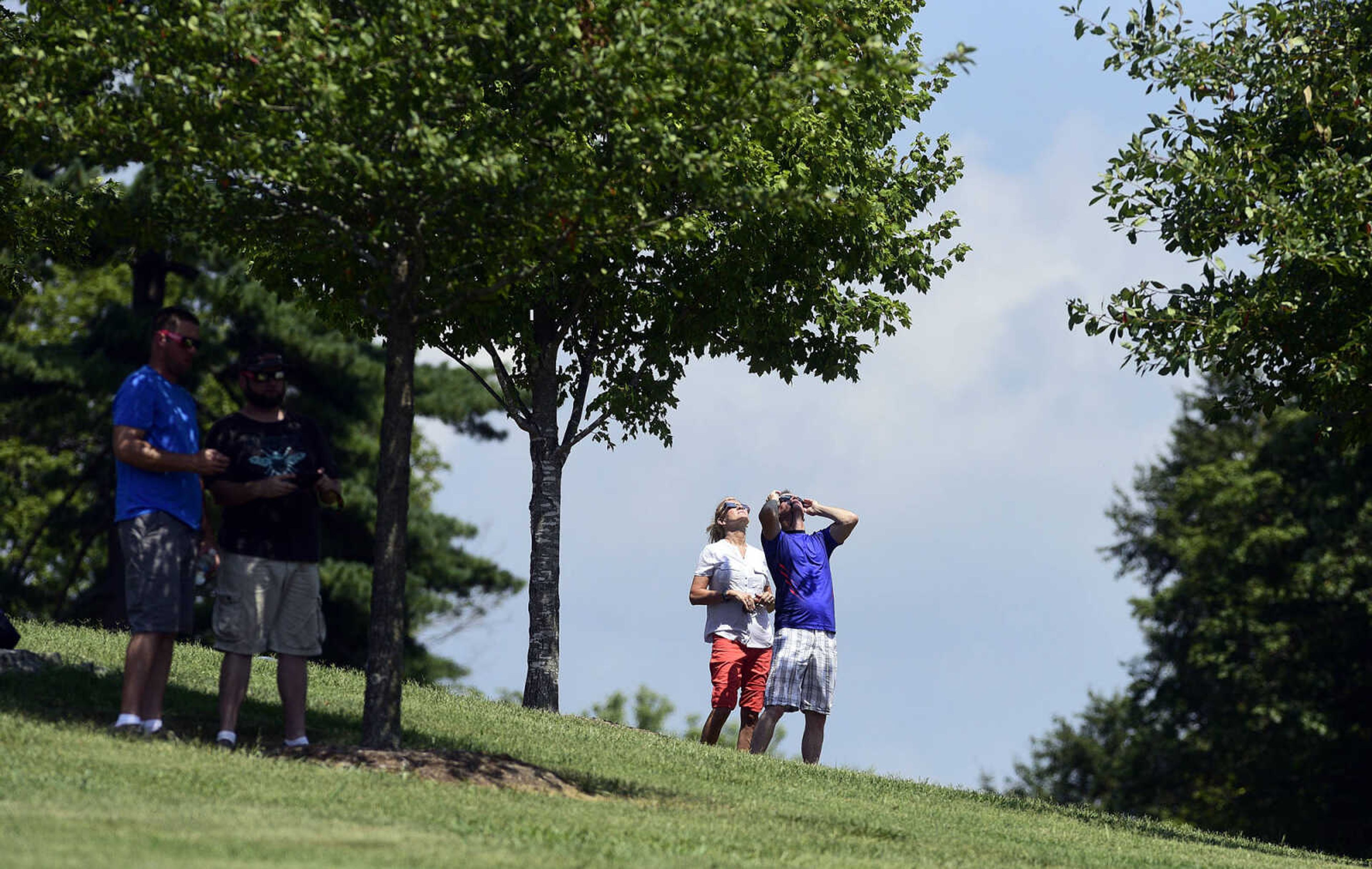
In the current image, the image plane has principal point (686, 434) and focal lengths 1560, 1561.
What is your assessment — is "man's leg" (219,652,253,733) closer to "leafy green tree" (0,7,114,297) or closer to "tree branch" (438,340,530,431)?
"leafy green tree" (0,7,114,297)

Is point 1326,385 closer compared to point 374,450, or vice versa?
point 1326,385

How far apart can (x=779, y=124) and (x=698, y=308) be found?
636 centimetres

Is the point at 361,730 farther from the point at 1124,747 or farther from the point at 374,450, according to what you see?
the point at 1124,747

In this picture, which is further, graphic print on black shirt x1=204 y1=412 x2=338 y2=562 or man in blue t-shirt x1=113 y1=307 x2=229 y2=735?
graphic print on black shirt x1=204 y1=412 x2=338 y2=562

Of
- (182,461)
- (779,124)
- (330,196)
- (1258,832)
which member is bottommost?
(1258,832)

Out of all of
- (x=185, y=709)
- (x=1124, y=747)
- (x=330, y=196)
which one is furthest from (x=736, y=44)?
(x=1124, y=747)

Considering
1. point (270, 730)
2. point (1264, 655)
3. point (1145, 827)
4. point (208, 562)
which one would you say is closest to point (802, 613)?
point (1145, 827)

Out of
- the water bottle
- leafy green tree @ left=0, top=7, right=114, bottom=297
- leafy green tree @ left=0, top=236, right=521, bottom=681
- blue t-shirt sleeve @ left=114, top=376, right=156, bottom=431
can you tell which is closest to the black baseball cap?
blue t-shirt sleeve @ left=114, top=376, right=156, bottom=431

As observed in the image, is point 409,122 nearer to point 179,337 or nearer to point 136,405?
point 179,337

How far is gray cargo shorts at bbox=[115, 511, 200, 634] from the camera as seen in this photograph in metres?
10.2

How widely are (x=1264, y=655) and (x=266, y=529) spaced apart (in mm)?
29241

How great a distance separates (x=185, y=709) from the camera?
12.1 meters

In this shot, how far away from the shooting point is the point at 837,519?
14586 mm

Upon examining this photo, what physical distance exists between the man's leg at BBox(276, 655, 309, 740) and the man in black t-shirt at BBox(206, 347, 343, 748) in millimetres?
17
